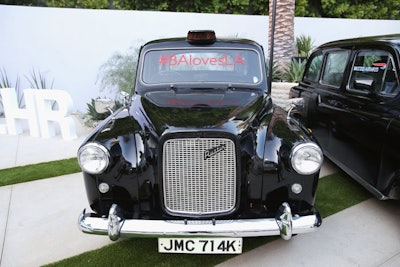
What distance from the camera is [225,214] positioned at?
2.41 meters

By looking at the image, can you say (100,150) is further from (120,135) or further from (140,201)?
(140,201)

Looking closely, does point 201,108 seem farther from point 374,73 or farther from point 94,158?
point 374,73

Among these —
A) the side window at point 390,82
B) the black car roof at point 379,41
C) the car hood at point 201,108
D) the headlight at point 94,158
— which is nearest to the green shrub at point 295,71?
the black car roof at point 379,41

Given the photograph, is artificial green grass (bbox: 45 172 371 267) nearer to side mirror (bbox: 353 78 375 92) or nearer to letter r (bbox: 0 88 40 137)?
side mirror (bbox: 353 78 375 92)

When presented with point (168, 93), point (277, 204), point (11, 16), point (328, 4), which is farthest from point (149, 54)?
point (328, 4)

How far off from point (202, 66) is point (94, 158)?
1714mm

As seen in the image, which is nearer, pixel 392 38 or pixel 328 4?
pixel 392 38

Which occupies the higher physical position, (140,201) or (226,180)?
(226,180)

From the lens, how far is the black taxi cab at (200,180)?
224 cm

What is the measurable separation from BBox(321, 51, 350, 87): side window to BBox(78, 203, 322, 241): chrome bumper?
262cm

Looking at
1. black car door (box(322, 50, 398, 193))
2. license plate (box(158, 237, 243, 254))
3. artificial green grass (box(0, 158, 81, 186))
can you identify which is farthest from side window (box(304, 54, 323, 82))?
artificial green grass (box(0, 158, 81, 186))

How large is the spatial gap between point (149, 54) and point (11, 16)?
6123 millimetres

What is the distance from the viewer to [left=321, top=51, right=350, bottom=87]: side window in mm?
4188

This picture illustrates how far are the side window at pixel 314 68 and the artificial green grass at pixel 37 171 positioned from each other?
394cm
